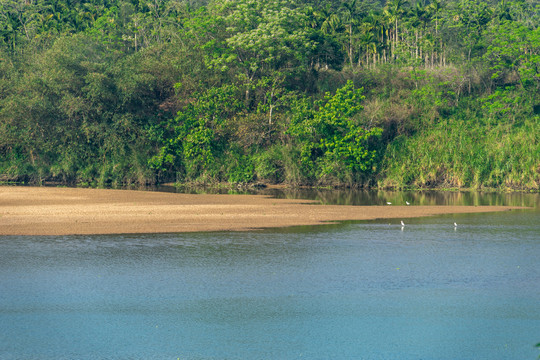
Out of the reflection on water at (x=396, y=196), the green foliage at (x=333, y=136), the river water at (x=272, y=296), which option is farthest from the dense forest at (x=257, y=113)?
the river water at (x=272, y=296)

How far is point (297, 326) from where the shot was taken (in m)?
12.4

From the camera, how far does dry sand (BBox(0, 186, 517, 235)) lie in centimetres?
2443

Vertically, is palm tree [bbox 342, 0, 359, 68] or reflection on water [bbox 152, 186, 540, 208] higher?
palm tree [bbox 342, 0, 359, 68]

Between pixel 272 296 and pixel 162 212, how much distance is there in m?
14.8

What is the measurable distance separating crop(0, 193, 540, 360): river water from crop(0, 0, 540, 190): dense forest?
2007 cm

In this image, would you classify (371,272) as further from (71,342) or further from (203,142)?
(203,142)

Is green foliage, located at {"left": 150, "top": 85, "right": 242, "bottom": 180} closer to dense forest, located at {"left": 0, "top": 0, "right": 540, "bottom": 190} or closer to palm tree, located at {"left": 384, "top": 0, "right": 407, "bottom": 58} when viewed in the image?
dense forest, located at {"left": 0, "top": 0, "right": 540, "bottom": 190}

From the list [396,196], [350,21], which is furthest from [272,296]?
[350,21]

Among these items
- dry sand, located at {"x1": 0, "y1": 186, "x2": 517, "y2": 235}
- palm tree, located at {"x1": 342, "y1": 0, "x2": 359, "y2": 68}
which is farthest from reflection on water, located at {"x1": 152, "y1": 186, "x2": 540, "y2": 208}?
palm tree, located at {"x1": 342, "y1": 0, "x2": 359, "y2": 68}

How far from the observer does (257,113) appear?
4647 cm

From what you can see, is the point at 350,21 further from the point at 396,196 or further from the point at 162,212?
the point at 162,212

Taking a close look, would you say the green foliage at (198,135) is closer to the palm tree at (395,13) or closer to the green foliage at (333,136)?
the green foliage at (333,136)

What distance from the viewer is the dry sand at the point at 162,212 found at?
24434mm

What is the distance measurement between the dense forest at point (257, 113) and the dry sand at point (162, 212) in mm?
8939
